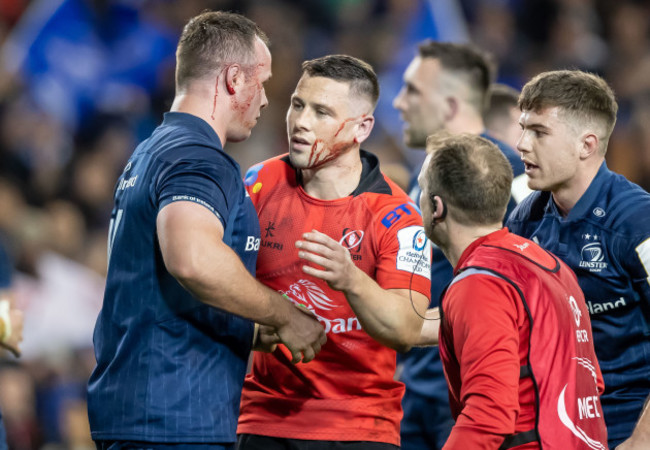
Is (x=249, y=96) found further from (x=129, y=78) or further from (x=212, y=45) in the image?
(x=129, y=78)

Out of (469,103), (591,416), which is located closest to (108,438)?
(591,416)

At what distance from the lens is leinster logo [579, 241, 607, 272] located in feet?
11.4

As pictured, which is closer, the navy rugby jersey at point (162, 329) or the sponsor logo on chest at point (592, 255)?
the navy rugby jersey at point (162, 329)

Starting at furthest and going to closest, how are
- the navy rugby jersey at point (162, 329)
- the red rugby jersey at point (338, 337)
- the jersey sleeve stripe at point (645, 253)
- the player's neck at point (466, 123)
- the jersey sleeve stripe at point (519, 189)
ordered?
the player's neck at point (466, 123) < the jersey sleeve stripe at point (519, 189) < the red rugby jersey at point (338, 337) < the jersey sleeve stripe at point (645, 253) < the navy rugby jersey at point (162, 329)

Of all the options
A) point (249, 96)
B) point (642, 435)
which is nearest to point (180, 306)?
→ point (249, 96)

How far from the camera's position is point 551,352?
9.41ft

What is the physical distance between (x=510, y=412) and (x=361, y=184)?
1632 millimetres

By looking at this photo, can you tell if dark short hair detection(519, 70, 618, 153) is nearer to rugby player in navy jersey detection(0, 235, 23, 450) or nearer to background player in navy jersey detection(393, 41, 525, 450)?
background player in navy jersey detection(393, 41, 525, 450)

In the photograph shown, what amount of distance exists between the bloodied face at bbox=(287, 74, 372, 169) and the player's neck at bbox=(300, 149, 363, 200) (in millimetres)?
30

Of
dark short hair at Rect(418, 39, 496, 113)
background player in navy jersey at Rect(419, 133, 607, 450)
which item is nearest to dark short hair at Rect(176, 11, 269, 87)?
background player in navy jersey at Rect(419, 133, 607, 450)

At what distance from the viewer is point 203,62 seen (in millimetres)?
3584

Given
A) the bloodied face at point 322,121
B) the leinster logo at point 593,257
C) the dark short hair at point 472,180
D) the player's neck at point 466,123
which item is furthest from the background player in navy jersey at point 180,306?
the player's neck at point 466,123

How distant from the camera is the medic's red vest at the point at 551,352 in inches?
112

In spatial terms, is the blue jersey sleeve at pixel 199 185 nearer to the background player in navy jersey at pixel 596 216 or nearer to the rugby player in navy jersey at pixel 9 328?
the background player in navy jersey at pixel 596 216
